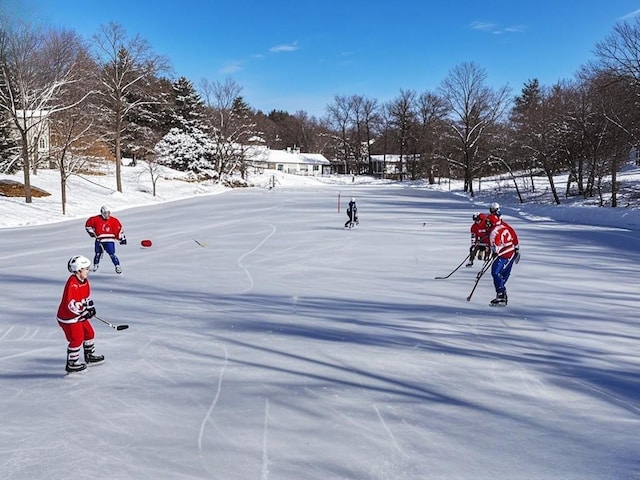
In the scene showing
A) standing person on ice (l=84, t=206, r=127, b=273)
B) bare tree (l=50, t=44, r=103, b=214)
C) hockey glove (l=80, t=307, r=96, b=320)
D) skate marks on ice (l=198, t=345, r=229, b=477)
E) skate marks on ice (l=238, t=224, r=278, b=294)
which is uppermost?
bare tree (l=50, t=44, r=103, b=214)

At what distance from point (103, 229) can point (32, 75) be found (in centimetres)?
2265

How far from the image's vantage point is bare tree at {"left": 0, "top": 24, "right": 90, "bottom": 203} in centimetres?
2663

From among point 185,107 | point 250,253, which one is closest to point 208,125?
point 185,107

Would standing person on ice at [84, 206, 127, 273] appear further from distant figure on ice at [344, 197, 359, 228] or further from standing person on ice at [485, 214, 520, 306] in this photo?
distant figure on ice at [344, 197, 359, 228]

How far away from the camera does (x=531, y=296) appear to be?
8828mm

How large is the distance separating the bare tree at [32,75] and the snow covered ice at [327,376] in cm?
1907

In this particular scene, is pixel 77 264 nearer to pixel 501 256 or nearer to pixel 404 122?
pixel 501 256

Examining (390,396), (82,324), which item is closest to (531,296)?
(390,396)

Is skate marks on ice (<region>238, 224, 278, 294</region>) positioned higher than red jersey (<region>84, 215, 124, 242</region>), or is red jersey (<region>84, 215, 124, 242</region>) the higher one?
red jersey (<region>84, 215, 124, 242</region>)

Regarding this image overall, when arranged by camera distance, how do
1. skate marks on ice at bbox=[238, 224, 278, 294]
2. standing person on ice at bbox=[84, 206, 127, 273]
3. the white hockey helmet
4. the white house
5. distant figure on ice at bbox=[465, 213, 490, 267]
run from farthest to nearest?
1. the white house
2. distant figure on ice at bbox=[465, 213, 490, 267]
3. standing person on ice at bbox=[84, 206, 127, 273]
4. skate marks on ice at bbox=[238, 224, 278, 294]
5. the white hockey helmet

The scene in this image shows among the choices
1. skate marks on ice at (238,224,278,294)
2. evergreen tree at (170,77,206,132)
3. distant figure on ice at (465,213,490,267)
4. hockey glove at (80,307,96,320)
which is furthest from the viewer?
evergreen tree at (170,77,206,132)

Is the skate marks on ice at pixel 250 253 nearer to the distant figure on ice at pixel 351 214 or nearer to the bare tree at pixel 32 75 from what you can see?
the distant figure on ice at pixel 351 214

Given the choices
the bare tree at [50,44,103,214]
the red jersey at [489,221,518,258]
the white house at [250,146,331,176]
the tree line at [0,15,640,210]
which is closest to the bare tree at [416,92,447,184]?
the tree line at [0,15,640,210]

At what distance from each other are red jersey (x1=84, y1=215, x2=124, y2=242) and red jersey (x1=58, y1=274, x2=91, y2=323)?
6.56 meters
